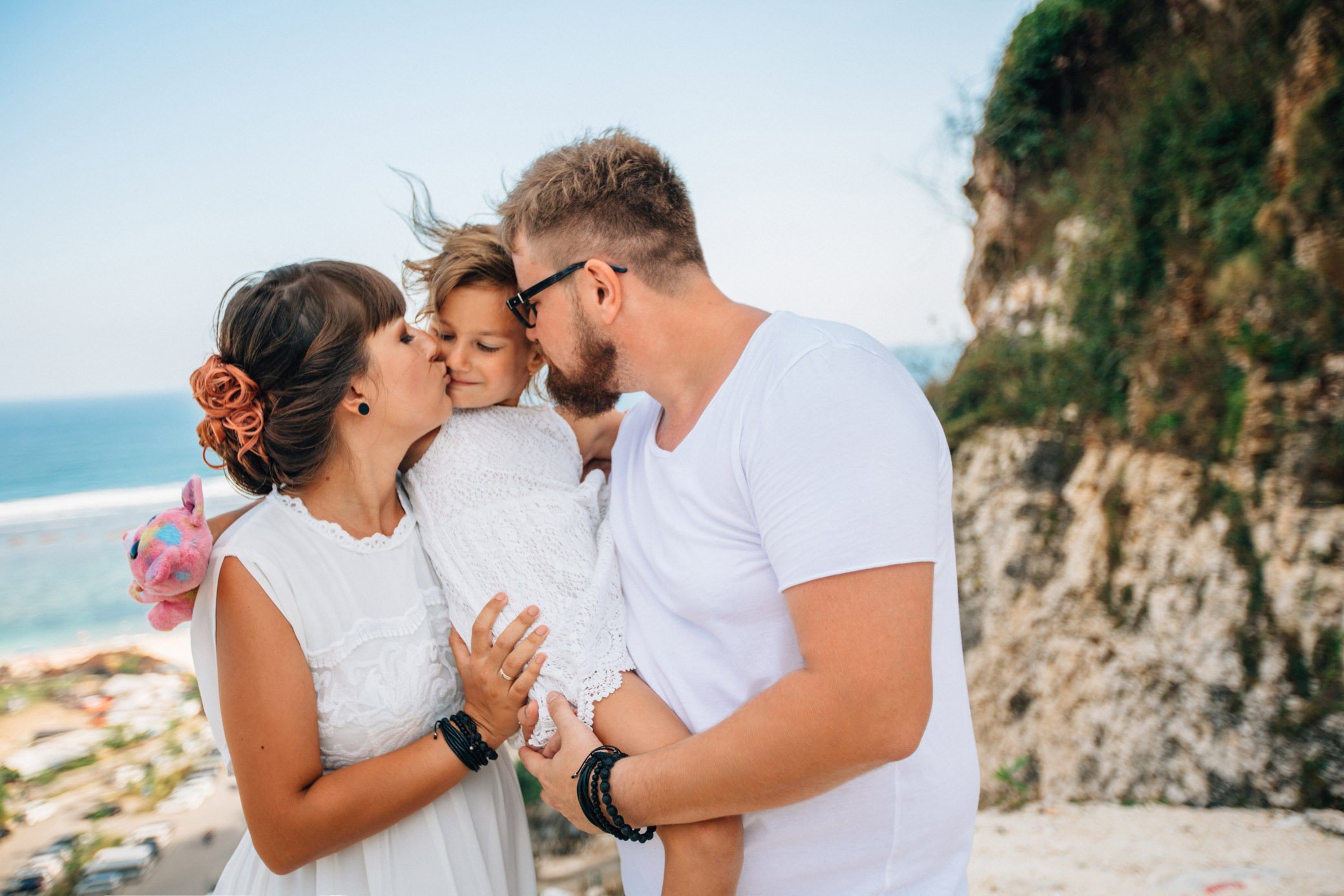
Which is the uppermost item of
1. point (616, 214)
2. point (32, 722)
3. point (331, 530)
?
point (616, 214)

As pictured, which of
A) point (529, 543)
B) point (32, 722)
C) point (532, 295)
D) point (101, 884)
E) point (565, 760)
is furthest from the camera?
point (32, 722)

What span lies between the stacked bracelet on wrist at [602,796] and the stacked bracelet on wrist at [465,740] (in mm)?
328

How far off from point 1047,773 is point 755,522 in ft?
20.5

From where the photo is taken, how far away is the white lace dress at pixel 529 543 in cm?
183

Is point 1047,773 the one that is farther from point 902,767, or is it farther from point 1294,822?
point 902,767

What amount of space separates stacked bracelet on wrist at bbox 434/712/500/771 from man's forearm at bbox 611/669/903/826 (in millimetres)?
421

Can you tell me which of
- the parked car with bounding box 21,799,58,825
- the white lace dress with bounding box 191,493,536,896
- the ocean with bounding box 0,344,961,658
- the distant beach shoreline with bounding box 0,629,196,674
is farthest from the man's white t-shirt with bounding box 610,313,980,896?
the distant beach shoreline with bounding box 0,629,196,674

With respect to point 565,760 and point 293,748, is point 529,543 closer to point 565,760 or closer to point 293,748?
point 565,760

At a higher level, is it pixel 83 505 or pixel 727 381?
pixel 727 381

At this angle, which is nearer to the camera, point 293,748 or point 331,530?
point 293,748

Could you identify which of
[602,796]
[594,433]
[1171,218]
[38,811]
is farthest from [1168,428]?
[38,811]

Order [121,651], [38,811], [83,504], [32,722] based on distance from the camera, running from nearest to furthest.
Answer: [38,811] → [32,722] → [121,651] → [83,504]

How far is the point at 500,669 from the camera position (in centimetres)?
182

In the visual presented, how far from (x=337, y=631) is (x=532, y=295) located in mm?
978
